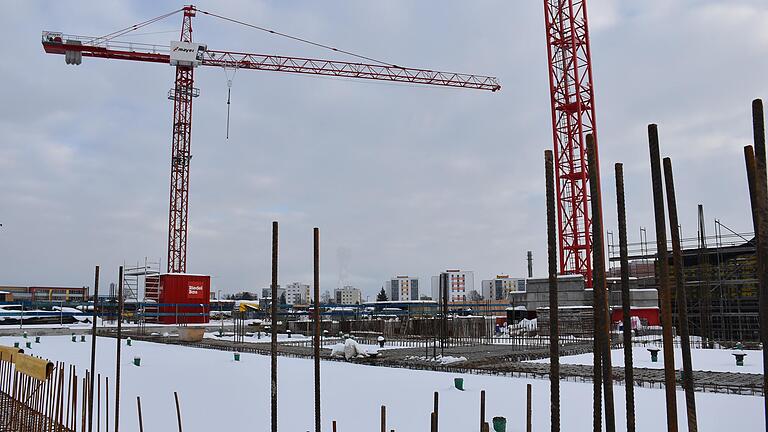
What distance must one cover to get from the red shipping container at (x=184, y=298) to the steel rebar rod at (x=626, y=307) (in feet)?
130

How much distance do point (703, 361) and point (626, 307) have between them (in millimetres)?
15233

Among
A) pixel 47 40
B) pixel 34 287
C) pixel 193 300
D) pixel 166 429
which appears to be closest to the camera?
pixel 166 429

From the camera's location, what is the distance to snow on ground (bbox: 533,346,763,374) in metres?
15.6

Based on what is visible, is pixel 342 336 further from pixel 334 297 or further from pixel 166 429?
pixel 334 297

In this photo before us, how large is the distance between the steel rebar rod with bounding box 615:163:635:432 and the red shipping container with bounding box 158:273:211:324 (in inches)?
1559

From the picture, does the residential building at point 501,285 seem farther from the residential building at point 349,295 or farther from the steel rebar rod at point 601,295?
the steel rebar rod at point 601,295

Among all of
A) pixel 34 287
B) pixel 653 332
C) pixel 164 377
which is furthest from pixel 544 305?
pixel 34 287

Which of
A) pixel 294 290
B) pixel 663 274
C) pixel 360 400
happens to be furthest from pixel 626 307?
pixel 294 290

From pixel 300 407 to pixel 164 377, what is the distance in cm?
542

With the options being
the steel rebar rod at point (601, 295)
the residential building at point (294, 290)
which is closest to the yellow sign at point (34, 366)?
the steel rebar rod at point (601, 295)

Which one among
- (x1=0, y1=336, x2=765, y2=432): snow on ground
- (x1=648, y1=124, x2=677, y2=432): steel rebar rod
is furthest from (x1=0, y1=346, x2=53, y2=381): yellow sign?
(x1=648, y1=124, x2=677, y2=432): steel rebar rod

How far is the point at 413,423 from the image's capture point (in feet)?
30.3

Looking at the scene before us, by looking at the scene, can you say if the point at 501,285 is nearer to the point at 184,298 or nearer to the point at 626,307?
the point at 184,298

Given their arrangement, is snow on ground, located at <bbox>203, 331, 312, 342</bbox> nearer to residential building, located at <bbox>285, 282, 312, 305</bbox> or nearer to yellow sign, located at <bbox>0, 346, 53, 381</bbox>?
yellow sign, located at <bbox>0, 346, 53, 381</bbox>
